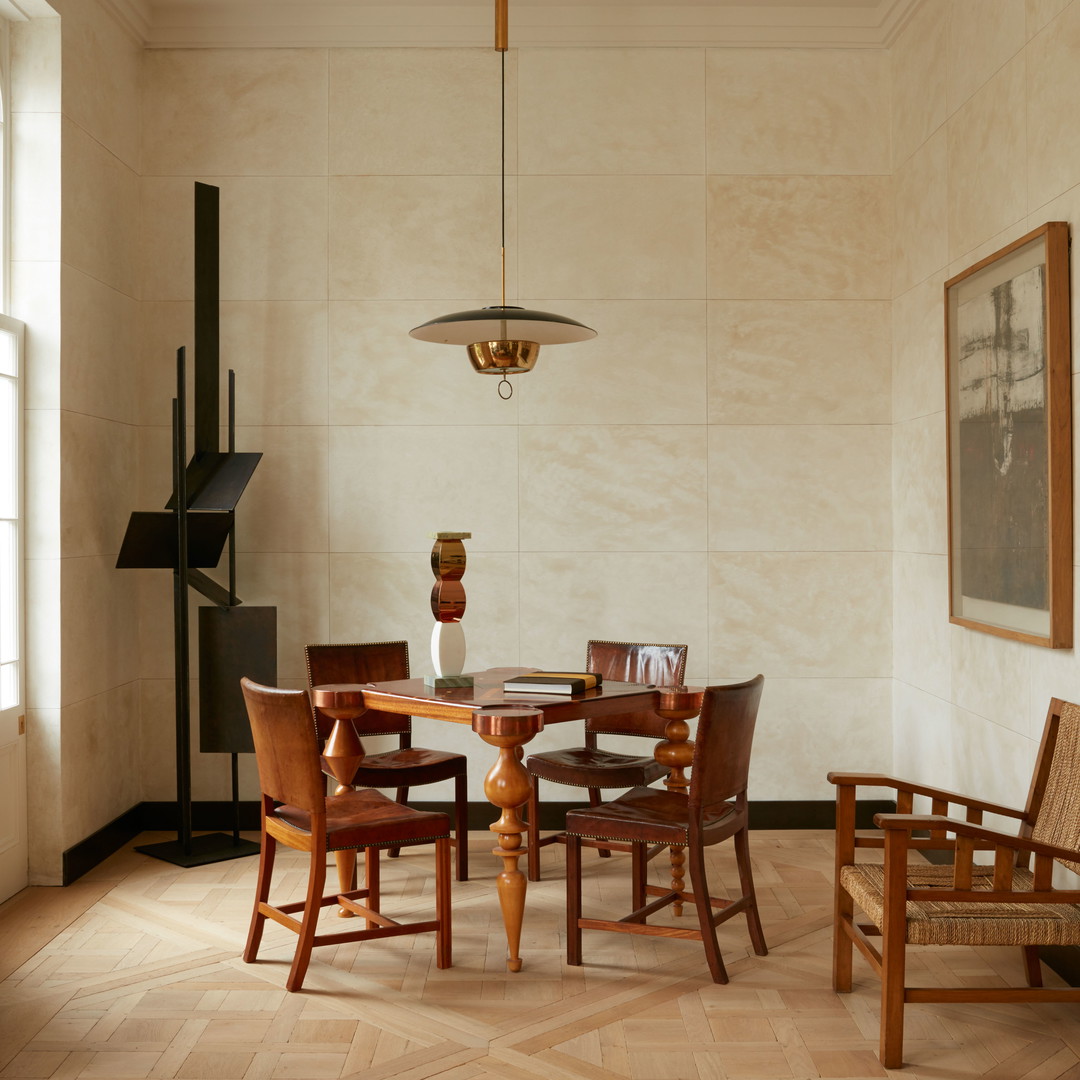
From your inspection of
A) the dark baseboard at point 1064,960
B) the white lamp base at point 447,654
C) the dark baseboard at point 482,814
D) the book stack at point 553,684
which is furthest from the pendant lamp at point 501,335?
the dark baseboard at point 1064,960

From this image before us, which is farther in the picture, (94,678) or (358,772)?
(94,678)

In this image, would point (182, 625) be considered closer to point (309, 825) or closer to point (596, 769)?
point (309, 825)

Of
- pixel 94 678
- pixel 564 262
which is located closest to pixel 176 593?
pixel 94 678

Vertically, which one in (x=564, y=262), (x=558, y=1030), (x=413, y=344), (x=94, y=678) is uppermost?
(x=564, y=262)

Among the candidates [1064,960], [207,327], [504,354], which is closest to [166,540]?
[207,327]

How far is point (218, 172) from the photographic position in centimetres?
508

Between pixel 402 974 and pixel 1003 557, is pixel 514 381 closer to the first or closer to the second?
pixel 1003 557

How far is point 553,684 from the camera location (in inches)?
142

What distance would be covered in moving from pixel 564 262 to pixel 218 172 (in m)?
1.69

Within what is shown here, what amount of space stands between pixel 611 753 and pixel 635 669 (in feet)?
1.17

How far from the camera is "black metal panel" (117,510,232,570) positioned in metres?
4.49

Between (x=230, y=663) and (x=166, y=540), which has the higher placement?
(x=166, y=540)

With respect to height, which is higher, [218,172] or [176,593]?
[218,172]

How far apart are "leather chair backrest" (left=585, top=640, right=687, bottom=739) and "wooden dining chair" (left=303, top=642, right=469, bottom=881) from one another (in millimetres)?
617
